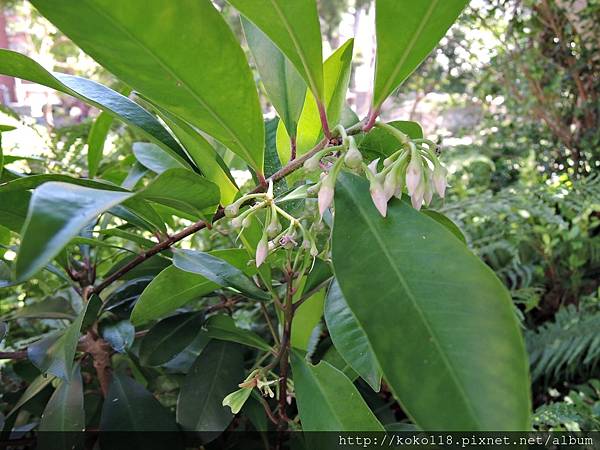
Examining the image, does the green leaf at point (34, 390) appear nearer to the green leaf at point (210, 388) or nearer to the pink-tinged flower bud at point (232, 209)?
the green leaf at point (210, 388)

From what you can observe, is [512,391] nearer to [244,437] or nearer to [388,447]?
[388,447]

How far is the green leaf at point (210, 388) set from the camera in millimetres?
560

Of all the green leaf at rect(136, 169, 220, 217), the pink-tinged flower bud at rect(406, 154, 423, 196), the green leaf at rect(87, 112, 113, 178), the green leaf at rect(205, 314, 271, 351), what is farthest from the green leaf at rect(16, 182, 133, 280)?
the green leaf at rect(87, 112, 113, 178)

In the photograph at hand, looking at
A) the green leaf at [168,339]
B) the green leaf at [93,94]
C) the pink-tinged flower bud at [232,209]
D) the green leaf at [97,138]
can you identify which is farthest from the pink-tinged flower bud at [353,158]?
the green leaf at [97,138]

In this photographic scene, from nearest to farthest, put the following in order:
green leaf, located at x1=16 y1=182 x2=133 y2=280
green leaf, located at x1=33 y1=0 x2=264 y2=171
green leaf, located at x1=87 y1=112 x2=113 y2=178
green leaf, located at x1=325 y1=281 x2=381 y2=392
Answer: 1. green leaf, located at x1=16 y1=182 x2=133 y2=280
2. green leaf, located at x1=33 y1=0 x2=264 y2=171
3. green leaf, located at x1=325 y1=281 x2=381 y2=392
4. green leaf, located at x1=87 y1=112 x2=113 y2=178

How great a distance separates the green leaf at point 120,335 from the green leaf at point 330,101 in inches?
10.2

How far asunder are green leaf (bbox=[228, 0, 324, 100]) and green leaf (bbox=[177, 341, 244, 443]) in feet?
1.21

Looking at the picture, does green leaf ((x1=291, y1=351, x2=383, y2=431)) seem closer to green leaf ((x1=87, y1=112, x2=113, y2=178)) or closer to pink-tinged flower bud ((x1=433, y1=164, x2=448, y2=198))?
pink-tinged flower bud ((x1=433, y1=164, x2=448, y2=198))

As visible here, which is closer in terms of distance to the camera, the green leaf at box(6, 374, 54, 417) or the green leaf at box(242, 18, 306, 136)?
the green leaf at box(242, 18, 306, 136)

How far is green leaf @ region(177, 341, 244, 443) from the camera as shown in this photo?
0.56 m

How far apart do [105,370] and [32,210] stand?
46 cm

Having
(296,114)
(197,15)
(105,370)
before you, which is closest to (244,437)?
(105,370)

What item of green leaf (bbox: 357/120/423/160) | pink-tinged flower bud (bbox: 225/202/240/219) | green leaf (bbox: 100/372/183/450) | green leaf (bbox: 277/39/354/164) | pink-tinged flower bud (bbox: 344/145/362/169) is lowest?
green leaf (bbox: 100/372/183/450)

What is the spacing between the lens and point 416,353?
0.27 m
